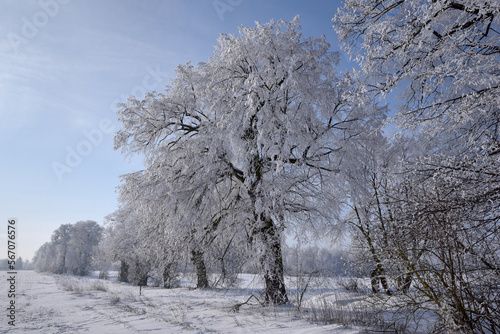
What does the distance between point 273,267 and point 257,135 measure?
4099 mm

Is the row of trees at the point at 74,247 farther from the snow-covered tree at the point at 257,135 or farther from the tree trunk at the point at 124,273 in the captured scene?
the snow-covered tree at the point at 257,135

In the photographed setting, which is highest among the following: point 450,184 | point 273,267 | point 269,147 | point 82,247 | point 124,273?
point 269,147

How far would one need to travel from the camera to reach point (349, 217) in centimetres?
1230

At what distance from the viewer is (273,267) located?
7246 mm

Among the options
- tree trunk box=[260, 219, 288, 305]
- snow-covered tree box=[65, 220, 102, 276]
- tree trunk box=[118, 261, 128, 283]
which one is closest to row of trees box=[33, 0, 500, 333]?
tree trunk box=[260, 219, 288, 305]

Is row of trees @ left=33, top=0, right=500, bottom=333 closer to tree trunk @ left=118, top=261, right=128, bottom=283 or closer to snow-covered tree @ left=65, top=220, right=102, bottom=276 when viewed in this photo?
tree trunk @ left=118, top=261, right=128, bottom=283

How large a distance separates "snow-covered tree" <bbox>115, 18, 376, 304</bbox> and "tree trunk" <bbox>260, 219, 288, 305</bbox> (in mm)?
31

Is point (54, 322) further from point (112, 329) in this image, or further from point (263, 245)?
point (263, 245)

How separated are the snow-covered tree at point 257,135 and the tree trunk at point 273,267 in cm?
3

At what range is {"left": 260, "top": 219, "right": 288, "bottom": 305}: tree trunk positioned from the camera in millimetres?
7207

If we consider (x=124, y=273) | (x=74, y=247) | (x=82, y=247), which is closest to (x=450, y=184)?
(x=124, y=273)

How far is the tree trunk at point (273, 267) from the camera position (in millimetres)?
7207

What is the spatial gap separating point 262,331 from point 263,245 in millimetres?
2385

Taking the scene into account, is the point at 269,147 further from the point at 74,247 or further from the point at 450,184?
the point at 74,247
